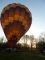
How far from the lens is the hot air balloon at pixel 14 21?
31.3 metres

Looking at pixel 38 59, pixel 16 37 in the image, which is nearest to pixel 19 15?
pixel 16 37

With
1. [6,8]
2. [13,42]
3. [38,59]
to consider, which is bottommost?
[38,59]

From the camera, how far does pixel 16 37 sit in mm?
31156

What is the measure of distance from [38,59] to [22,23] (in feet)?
28.3

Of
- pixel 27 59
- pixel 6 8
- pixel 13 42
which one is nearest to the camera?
pixel 27 59

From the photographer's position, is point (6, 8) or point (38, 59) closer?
point (38, 59)

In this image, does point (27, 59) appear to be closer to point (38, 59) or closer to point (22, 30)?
point (38, 59)

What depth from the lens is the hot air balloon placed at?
31275 mm

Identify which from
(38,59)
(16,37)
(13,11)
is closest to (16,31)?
(16,37)

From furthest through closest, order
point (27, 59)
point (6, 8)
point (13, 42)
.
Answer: point (6, 8)
point (13, 42)
point (27, 59)

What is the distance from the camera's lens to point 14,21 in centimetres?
3150

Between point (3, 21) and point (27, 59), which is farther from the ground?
point (3, 21)

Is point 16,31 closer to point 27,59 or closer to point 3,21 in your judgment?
point 3,21

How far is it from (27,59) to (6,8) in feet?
36.8
